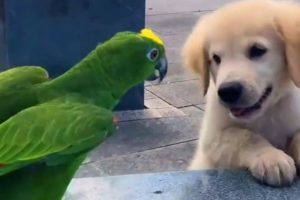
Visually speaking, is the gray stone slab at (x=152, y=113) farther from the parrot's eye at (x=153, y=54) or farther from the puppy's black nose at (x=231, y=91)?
the parrot's eye at (x=153, y=54)

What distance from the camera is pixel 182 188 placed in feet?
6.76

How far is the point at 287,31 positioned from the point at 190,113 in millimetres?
3003

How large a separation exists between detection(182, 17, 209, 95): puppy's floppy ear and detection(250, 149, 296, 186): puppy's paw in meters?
0.66

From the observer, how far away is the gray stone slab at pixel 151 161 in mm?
4484

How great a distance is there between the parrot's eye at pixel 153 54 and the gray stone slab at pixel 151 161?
291 cm

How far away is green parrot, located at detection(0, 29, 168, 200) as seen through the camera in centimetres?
127

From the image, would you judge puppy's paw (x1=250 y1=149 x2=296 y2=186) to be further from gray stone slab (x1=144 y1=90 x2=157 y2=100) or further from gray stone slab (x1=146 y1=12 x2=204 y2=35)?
gray stone slab (x1=146 y1=12 x2=204 y2=35)

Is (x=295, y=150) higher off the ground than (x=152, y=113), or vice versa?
(x=295, y=150)

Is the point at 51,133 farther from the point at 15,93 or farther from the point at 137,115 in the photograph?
the point at 137,115

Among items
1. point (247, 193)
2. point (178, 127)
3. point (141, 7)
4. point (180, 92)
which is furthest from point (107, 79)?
point (180, 92)

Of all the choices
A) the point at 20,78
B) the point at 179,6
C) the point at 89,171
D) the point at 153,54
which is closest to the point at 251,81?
the point at 153,54

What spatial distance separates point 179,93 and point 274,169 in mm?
3931

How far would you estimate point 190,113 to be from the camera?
5551mm

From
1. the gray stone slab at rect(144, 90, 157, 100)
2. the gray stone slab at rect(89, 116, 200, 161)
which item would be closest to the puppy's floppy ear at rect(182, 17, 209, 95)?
the gray stone slab at rect(89, 116, 200, 161)
